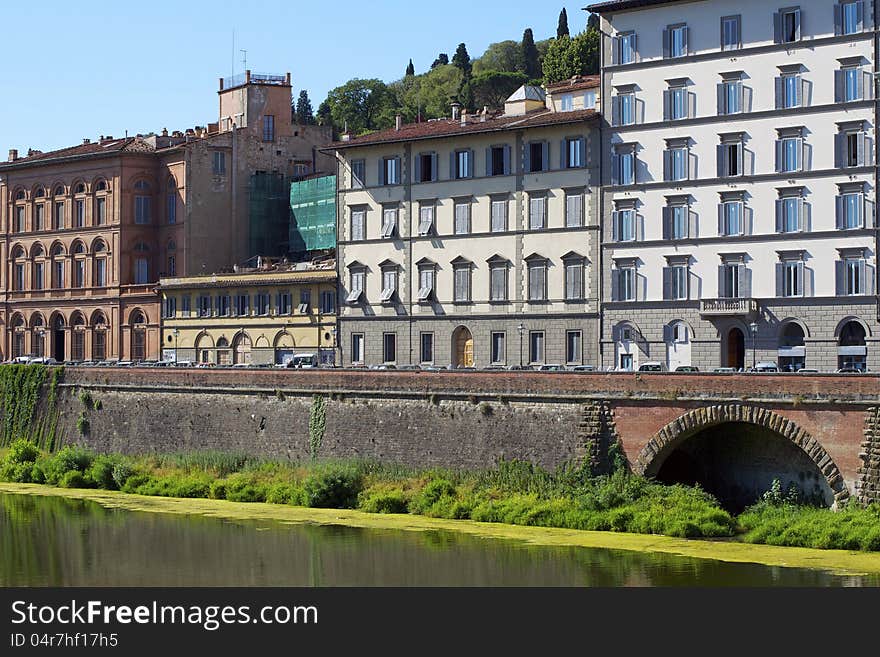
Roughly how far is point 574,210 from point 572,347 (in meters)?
5.78

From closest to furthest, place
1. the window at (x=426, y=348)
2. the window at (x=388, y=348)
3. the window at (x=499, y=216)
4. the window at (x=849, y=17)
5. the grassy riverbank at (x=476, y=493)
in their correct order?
the grassy riverbank at (x=476, y=493)
the window at (x=849, y=17)
the window at (x=499, y=216)
the window at (x=426, y=348)
the window at (x=388, y=348)

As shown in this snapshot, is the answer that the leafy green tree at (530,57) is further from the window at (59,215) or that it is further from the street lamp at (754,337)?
the street lamp at (754,337)

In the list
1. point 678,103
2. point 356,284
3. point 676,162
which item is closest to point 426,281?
point 356,284

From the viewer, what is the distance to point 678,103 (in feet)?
235

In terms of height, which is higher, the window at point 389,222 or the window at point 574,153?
the window at point 574,153

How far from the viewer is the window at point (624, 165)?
72938 millimetres

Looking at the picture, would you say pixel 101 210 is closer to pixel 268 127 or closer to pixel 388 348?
pixel 268 127

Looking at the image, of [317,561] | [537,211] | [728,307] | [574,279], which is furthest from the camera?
[537,211]

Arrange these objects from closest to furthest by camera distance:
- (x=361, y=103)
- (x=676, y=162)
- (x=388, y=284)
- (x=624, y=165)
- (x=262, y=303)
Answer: (x=676, y=162), (x=624, y=165), (x=388, y=284), (x=262, y=303), (x=361, y=103)

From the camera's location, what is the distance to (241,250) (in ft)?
322

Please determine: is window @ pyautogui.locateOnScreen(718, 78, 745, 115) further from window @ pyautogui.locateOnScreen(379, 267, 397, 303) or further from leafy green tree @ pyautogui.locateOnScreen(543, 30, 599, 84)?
leafy green tree @ pyautogui.locateOnScreen(543, 30, 599, 84)

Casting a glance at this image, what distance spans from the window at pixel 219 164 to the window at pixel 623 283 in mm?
30422

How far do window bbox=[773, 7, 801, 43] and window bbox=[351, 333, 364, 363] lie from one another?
80.2ft

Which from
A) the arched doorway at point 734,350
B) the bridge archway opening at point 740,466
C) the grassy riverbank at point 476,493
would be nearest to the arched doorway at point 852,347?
the arched doorway at point 734,350
